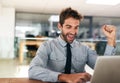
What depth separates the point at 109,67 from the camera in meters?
1.06

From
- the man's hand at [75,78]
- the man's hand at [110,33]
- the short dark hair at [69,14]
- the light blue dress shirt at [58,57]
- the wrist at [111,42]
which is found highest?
the short dark hair at [69,14]

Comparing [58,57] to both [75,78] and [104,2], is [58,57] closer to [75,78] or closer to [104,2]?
[75,78]

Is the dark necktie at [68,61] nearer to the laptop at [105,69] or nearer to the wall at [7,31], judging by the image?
the laptop at [105,69]

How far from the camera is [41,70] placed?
146cm

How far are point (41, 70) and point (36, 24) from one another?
8.27 m

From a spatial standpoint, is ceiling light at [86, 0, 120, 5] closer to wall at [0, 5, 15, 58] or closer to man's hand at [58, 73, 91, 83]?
wall at [0, 5, 15, 58]

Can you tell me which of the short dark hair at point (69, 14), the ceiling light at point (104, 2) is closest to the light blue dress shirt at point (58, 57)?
the short dark hair at point (69, 14)

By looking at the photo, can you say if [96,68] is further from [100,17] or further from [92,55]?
[100,17]

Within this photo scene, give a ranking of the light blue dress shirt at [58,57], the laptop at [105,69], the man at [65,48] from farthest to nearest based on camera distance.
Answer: the man at [65,48]
the light blue dress shirt at [58,57]
the laptop at [105,69]

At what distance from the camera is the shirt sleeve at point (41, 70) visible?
4.60 feet

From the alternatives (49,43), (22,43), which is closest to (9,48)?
(22,43)

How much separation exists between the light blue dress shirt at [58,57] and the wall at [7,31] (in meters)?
6.54

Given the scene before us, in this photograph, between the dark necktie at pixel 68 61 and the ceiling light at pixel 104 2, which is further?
the ceiling light at pixel 104 2

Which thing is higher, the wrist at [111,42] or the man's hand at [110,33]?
A: the man's hand at [110,33]
